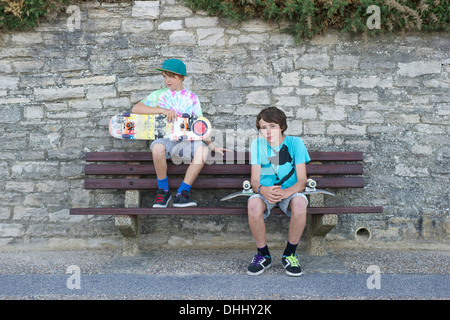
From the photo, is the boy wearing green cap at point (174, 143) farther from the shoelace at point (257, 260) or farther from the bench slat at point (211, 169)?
the shoelace at point (257, 260)

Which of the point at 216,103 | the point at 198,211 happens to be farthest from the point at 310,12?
the point at 198,211

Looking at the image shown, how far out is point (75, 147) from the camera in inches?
156

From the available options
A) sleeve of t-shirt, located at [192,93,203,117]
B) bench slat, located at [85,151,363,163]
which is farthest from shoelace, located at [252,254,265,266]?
sleeve of t-shirt, located at [192,93,203,117]

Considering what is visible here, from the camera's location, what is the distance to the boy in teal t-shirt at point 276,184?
3012mm

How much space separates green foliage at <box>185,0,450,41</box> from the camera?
Result: 12.2 feet

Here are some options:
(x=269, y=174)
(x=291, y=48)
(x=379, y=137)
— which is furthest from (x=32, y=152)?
(x=379, y=137)

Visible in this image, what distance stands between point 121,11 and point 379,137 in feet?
9.46

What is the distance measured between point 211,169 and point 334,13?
1.92 m

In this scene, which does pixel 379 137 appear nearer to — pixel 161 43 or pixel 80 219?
pixel 161 43

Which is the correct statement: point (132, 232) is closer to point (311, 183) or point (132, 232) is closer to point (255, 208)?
point (255, 208)

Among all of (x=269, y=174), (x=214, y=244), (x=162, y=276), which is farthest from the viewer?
(x=214, y=244)

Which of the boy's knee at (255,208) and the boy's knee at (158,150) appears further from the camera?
the boy's knee at (158,150)

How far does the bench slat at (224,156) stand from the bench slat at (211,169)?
0.21 ft

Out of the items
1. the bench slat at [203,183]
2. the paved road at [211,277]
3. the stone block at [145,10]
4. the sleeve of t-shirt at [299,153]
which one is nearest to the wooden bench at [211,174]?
the bench slat at [203,183]
